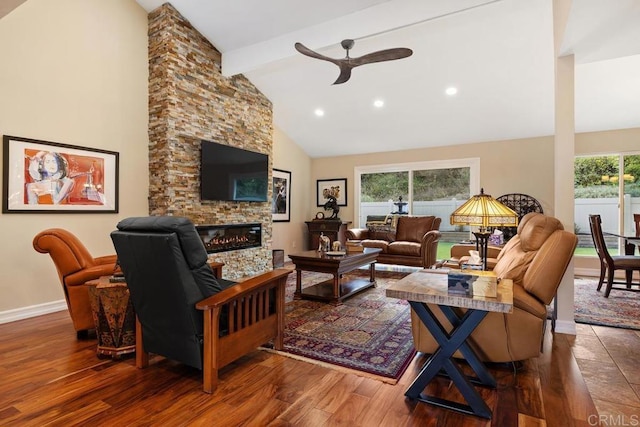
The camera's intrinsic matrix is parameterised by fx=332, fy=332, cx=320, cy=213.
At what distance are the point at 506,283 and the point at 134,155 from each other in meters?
4.51

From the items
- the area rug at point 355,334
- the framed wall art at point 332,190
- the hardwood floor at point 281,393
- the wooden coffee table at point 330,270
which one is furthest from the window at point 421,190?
the hardwood floor at point 281,393

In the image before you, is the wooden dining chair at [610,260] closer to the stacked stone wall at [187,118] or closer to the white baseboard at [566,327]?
the white baseboard at [566,327]

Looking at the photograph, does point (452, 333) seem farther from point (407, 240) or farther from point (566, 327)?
point (407, 240)

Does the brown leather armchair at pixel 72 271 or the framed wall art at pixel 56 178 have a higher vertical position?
the framed wall art at pixel 56 178

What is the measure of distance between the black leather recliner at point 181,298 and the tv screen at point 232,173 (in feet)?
9.16

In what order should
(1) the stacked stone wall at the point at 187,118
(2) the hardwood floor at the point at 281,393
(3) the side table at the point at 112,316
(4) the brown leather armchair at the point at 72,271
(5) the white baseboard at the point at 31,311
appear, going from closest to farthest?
(2) the hardwood floor at the point at 281,393
(3) the side table at the point at 112,316
(4) the brown leather armchair at the point at 72,271
(5) the white baseboard at the point at 31,311
(1) the stacked stone wall at the point at 187,118

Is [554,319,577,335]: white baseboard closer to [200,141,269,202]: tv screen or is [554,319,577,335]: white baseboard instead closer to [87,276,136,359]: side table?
[87,276,136,359]: side table

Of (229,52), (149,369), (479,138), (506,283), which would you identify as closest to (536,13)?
(479,138)

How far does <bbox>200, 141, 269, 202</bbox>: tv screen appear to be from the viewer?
4.81m

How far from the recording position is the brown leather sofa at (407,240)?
5438 millimetres

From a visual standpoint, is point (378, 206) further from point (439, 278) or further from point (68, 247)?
point (68, 247)

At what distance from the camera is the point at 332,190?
7.80 meters

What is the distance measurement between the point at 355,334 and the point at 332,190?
5.17m

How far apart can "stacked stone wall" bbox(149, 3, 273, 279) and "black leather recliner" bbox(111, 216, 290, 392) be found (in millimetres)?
2472
